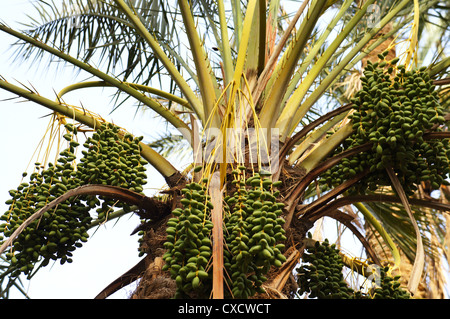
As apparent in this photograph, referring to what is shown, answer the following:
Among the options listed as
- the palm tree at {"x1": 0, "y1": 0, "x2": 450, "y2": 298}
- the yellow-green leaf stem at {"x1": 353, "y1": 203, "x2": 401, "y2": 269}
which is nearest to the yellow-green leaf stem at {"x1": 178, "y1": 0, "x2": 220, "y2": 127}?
the palm tree at {"x1": 0, "y1": 0, "x2": 450, "y2": 298}

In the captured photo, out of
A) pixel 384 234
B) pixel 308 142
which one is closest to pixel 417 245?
pixel 308 142

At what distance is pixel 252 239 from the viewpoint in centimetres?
162

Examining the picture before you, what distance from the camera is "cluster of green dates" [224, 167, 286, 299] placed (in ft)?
5.28

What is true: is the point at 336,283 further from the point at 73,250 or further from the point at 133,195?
the point at 73,250

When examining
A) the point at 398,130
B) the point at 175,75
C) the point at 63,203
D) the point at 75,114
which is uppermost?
the point at 175,75

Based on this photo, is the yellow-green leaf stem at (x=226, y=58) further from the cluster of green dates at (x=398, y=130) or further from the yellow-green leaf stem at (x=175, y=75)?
the cluster of green dates at (x=398, y=130)

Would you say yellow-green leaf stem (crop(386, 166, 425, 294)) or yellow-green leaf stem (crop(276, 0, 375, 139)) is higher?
yellow-green leaf stem (crop(276, 0, 375, 139))

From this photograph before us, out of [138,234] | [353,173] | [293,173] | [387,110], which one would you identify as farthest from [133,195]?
[387,110]

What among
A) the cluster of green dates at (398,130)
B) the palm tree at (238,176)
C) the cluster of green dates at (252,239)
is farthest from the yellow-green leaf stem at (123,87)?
the cluster of green dates at (252,239)

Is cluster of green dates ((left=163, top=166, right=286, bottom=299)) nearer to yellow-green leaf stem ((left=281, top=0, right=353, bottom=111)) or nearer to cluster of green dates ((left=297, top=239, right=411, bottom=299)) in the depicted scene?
cluster of green dates ((left=297, top=239, right=411, bottom=299))

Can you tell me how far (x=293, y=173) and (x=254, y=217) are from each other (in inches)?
29.2

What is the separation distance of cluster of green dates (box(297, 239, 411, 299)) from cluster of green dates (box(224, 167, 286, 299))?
0.69 m

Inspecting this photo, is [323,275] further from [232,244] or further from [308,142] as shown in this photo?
[232,244]

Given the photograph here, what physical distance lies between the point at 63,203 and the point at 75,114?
18.9 inches
